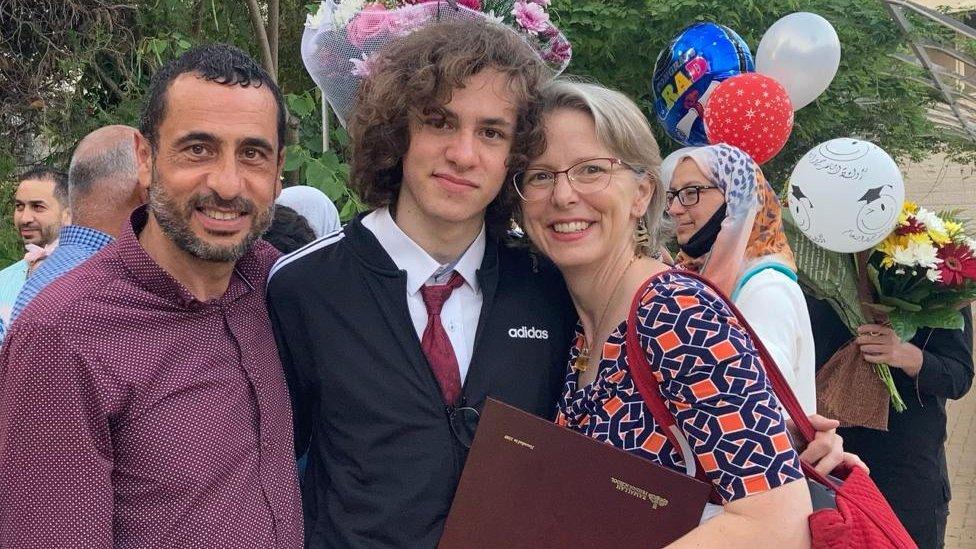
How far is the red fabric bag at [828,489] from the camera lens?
1.75 m

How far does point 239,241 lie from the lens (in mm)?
2062

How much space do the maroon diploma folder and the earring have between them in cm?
59

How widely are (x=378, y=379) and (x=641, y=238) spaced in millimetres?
769

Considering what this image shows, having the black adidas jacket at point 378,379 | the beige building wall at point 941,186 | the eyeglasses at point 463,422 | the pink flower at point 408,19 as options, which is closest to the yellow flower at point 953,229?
the black adidas jacket at point 378,379

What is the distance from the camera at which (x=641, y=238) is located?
230 cm

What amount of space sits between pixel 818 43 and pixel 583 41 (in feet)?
15.4

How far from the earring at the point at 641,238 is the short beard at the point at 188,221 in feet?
3.15

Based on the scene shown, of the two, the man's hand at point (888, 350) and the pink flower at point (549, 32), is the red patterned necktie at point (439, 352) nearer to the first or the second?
the pink flower at point (549, 32)

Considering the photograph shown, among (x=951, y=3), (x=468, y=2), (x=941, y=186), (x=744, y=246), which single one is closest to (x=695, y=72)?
(x=744, y=246)

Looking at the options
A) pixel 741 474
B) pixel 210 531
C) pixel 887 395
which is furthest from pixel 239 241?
pixel 887 395

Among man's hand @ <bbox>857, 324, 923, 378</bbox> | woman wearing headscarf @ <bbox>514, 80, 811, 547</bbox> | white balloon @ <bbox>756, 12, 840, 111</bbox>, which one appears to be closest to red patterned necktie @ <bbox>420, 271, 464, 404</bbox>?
woman wearing headscarf @ <bbox>514, 80, 811, 547</bbox>

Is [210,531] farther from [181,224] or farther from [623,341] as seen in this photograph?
[623,341]

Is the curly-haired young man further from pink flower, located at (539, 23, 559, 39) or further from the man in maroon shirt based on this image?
pink flower, located at (539, 23, 559, 39)

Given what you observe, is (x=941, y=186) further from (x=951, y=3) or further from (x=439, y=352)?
(x=439, y=352)
